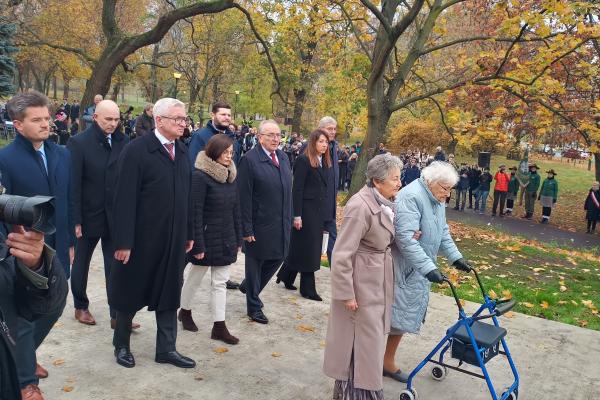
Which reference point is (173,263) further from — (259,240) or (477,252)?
(477,252)

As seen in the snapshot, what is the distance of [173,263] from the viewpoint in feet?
14.3

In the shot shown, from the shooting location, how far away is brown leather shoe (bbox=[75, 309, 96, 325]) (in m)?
5.25

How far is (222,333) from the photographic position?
5145mm

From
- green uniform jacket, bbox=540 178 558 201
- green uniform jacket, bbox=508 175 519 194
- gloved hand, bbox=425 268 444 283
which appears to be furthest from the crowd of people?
green uniform jacket, bbox=508 175 519 194

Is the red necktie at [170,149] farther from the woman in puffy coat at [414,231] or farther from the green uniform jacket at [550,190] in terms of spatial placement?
the green uniform jacket at [550,190]

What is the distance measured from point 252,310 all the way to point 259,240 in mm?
749

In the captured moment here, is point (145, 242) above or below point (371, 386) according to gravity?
above

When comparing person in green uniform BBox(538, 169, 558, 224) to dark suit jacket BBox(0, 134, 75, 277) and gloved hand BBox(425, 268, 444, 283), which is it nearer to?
gloved hand BBox(425, 268, 444, 283)

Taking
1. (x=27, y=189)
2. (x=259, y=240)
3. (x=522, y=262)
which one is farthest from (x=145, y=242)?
(x=522, y=262)

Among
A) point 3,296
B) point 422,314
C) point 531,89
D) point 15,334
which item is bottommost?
point 422,314

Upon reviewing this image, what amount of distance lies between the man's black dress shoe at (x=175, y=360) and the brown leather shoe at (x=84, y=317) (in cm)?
107

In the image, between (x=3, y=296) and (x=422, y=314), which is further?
(x=422, y=314)

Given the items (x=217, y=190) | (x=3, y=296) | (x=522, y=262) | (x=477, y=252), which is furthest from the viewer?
(x=477, y=252)

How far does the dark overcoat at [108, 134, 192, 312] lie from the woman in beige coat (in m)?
1.30
